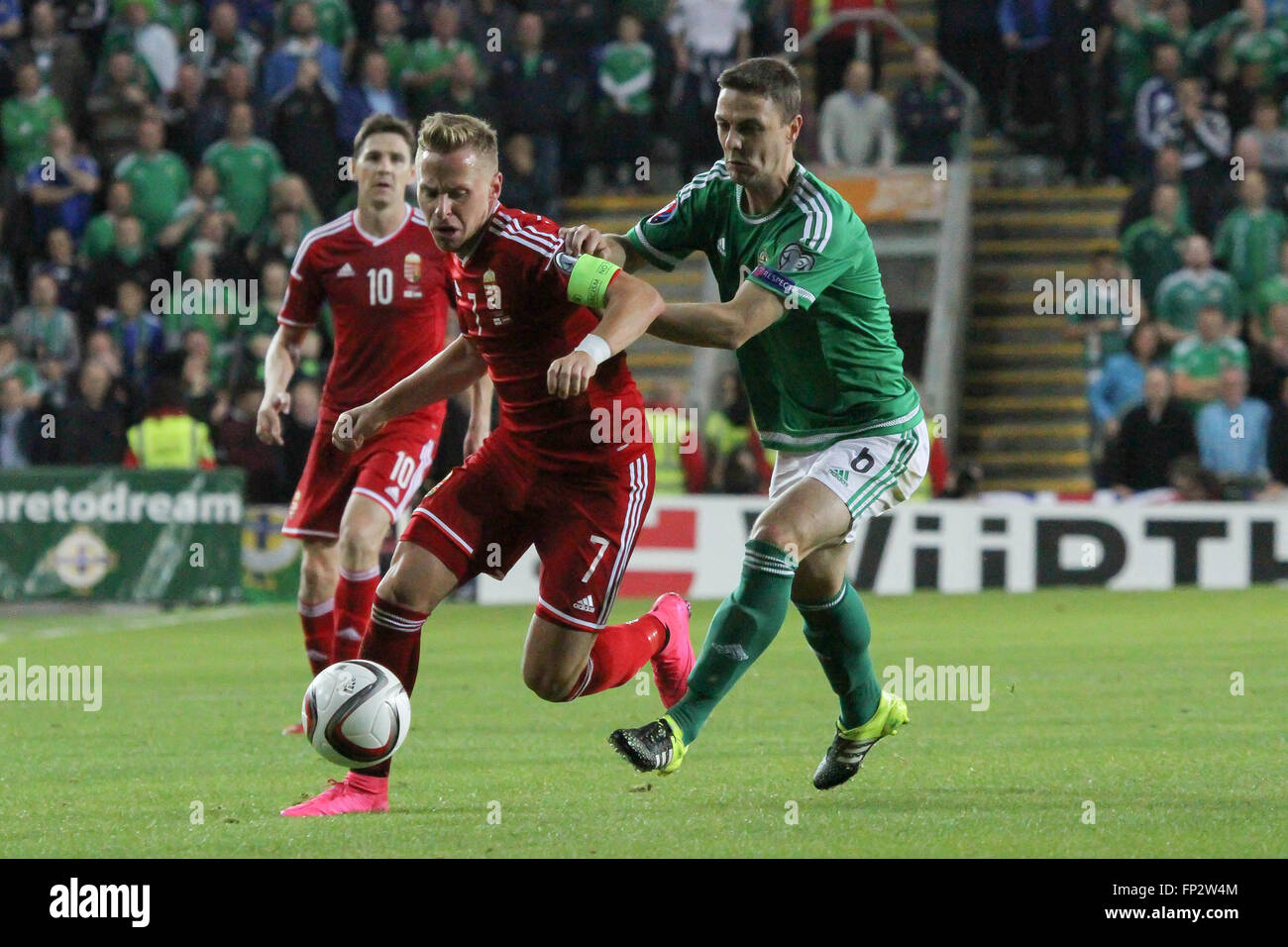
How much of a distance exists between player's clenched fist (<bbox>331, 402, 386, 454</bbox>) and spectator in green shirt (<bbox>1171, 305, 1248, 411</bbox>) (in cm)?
1156

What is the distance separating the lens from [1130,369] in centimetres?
1777

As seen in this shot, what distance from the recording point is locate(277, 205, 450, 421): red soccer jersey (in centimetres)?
909

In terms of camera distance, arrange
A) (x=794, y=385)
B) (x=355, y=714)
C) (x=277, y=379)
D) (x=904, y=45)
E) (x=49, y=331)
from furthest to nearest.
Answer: (x=904, y=45) < (x=49, y=331) < (x=277, y=379) < (x=794, y=385) < (x=355, y=714)

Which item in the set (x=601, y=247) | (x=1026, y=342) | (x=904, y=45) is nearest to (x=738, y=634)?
(x=601, y=247)

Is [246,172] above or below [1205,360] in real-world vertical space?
above

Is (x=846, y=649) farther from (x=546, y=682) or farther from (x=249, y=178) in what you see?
(x=249, y=178)

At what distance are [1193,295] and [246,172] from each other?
856cm

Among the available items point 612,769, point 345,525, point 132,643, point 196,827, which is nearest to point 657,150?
point 132,643

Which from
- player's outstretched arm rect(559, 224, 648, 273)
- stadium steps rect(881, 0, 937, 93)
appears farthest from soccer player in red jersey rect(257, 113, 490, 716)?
stadium steps rect(881, 0, 937, 93)

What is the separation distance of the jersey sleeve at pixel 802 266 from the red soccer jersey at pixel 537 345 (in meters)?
0.63

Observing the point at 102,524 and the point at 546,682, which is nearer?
Answer: the point at 546,682

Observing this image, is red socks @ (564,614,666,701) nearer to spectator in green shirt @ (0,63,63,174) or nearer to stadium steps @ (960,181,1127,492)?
stadium steps @ (960,181,1127,492)

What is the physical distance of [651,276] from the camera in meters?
21.1

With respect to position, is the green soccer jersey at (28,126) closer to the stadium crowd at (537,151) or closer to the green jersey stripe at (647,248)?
the stadium crowd at (537,151)
